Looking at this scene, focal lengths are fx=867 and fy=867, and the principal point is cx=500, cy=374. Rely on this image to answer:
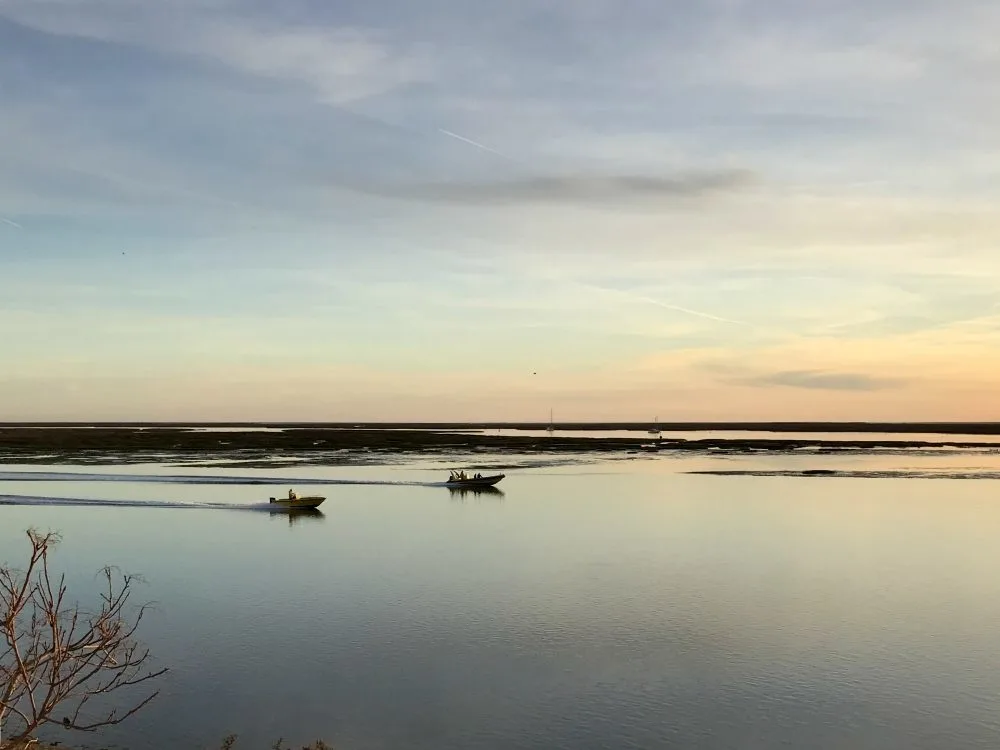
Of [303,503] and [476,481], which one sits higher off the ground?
[476,481]

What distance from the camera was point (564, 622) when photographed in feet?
84.2

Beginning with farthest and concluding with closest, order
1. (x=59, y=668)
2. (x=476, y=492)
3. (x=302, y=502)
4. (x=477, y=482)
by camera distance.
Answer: (x=477, y=482)
(x=476, y=492)
(x=302, y=502)
(x=59, y=668)

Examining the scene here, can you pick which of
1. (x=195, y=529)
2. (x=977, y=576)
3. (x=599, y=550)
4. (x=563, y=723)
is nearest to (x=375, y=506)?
(x=195, y=529)

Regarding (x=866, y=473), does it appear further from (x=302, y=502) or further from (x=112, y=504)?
(x=112, y=504)

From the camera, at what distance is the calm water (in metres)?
17.8

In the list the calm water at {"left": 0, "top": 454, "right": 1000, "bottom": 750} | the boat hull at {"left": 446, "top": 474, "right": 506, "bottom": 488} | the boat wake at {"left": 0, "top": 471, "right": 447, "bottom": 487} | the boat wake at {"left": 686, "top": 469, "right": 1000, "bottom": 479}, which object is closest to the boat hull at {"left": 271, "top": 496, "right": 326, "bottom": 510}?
the calm water at {"left": 0, "top": 454, "right": 1000, "bottom": 750}

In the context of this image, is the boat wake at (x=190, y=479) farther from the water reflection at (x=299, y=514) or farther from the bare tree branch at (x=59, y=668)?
the bare tree branch at (x=59, y=668)

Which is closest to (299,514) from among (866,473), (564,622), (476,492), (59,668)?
(476,492)

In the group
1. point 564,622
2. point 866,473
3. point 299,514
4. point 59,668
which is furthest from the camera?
point 866,473

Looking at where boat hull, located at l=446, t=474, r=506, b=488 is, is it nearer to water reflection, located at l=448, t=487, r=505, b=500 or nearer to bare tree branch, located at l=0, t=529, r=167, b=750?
water reflection, located at l=448, t=487, r=505, b=500

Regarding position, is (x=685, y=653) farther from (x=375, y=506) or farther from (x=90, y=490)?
(x=90, y=490)

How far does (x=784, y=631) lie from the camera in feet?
81.4

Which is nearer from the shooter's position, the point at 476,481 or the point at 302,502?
the point at 302,502

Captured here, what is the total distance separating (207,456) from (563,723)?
9303cm
